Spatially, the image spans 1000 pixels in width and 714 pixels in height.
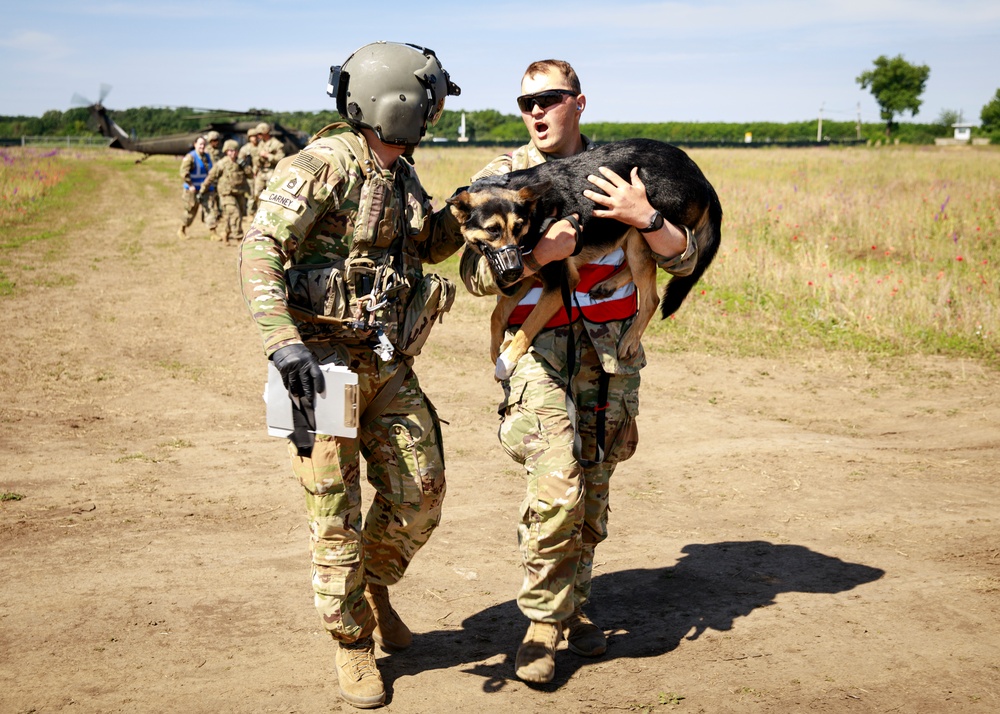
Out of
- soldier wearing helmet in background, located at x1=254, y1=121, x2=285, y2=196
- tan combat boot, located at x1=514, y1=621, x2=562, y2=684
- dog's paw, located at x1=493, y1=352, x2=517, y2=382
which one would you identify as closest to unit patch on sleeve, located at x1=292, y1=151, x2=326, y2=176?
dog's paw, located at x1=493, y1=352, x2=517, y2=382

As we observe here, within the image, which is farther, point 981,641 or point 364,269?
point 981,641

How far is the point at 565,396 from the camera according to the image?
12.2 feet

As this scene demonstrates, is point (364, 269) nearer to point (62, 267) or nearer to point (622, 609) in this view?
point (622, 609)

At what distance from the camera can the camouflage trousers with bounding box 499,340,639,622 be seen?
11.6ft

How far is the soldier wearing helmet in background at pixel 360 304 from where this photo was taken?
10.9 ft

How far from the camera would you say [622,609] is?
14.4ft

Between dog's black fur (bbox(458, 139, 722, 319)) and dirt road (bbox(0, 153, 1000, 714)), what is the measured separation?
1.69 metres

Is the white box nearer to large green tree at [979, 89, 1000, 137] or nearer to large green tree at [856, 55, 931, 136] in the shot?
large green tree at [979, 89, 1000, 137]

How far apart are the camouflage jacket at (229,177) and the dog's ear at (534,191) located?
16.7m

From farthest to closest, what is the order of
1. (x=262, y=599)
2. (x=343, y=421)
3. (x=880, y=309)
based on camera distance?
(x=880, y=309) < (x=262, y=599) < (x=343, y=421)

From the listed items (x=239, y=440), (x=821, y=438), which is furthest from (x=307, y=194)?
(x=821, y=438)

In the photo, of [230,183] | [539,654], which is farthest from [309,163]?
[230,183]

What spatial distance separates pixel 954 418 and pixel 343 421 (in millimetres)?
6189

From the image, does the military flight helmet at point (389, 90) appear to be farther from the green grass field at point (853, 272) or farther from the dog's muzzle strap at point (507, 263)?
the green grass field at point (853, 272)
